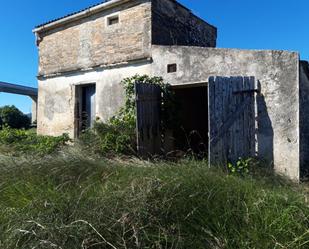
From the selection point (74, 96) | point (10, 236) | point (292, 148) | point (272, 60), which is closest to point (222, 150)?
point (292, 148)

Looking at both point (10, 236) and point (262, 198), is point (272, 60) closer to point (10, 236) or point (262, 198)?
point (262, 198)

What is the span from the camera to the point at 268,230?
2.96 metres

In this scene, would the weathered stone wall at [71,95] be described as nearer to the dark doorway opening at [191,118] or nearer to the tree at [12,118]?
the dark doorway opening at [191,118]

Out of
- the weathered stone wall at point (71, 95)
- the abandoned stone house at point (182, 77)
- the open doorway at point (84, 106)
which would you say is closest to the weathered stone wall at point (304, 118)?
the abandoned stone house at point (182, 77)

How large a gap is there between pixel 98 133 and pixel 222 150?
11.2 ft

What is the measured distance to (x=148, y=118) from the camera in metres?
8.17

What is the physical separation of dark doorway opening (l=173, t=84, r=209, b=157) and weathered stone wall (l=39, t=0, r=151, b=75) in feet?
5.49

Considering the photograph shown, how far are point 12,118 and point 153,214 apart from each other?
2131 cm

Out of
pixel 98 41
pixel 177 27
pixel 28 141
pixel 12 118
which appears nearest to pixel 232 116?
pixel 177 27

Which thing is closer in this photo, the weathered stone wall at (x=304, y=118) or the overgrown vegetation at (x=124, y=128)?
the weathered stone wall at (x=304, y=118)

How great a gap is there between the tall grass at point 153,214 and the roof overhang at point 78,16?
766 cm

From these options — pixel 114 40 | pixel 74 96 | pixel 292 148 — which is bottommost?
pixel 292 148

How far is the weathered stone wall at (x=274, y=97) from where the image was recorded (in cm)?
664

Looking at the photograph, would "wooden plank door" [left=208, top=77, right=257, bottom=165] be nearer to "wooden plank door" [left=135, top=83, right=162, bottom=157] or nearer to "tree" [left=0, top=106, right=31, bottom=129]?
"wooden plank door" [left=135, top=83, right=162, bottom=157]
